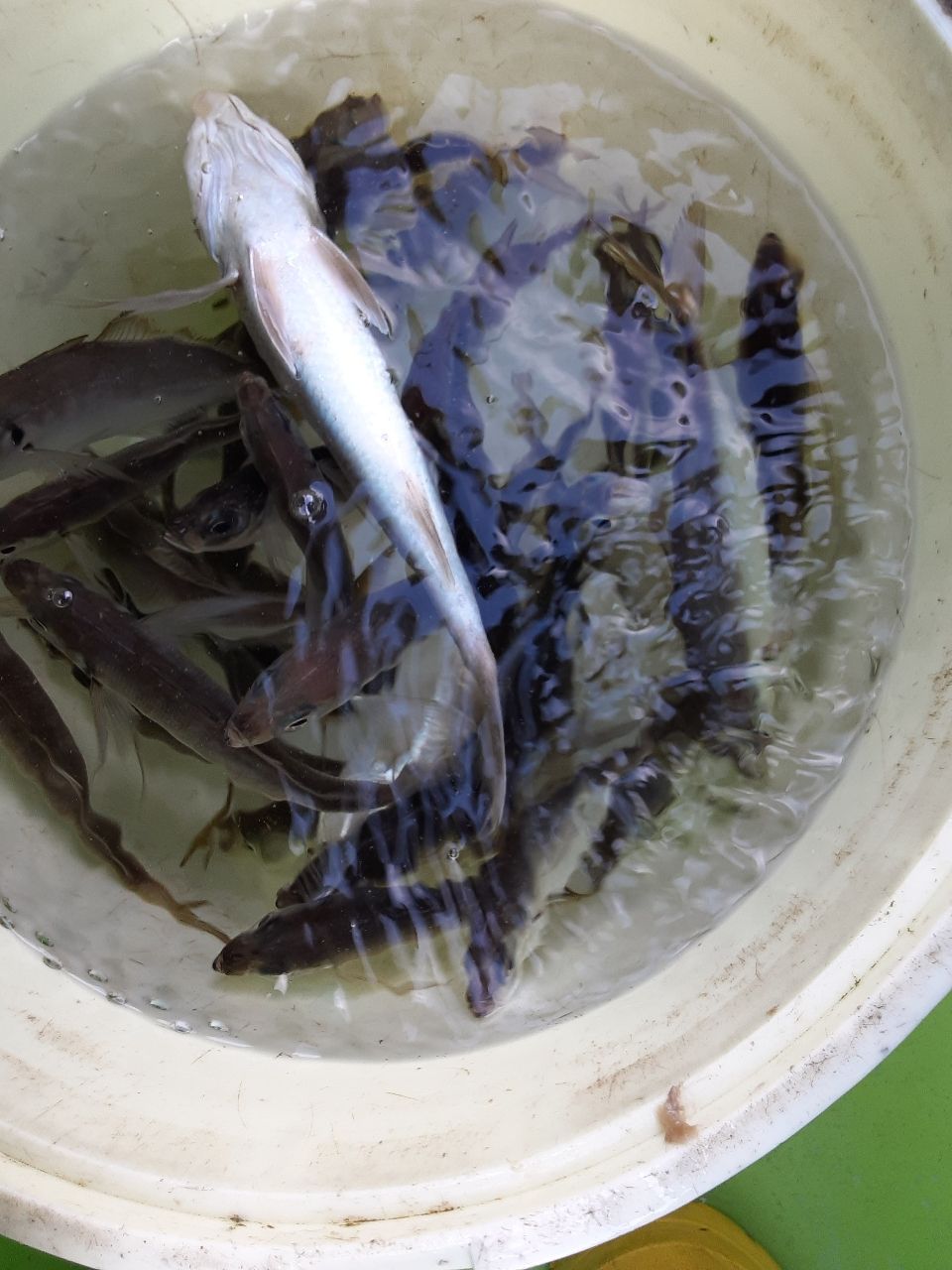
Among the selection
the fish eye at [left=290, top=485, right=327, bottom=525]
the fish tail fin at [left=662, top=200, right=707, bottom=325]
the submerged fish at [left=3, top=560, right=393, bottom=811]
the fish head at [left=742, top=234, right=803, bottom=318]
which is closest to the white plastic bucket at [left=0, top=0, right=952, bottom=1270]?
the fish head at [left=742, top=234, right=803, bottom=318]

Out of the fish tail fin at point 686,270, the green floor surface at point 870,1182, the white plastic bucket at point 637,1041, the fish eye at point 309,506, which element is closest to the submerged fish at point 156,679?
the fish eye at point 309,506

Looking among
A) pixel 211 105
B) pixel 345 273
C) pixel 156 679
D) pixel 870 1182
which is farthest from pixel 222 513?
pixel 870 1182

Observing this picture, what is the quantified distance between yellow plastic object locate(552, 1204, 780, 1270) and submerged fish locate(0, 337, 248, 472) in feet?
6.76

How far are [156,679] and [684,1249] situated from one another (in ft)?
5.85

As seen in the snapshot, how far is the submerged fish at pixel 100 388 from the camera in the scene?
4.91 feet

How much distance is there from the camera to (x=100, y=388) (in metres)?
1.52

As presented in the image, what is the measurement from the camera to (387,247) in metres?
1.74

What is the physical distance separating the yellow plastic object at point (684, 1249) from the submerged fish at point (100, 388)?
81.1 inches

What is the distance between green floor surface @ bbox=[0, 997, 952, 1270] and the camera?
5.86ft

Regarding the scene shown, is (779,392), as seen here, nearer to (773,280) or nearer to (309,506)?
(773,280)

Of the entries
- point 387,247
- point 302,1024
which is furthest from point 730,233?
point 302,1024

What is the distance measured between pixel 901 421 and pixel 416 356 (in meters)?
0.92

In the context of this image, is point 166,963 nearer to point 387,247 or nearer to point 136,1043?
point 136,1043

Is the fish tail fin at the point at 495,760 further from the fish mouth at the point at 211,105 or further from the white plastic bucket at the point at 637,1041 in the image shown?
the fish mouth at the point at 211,105
